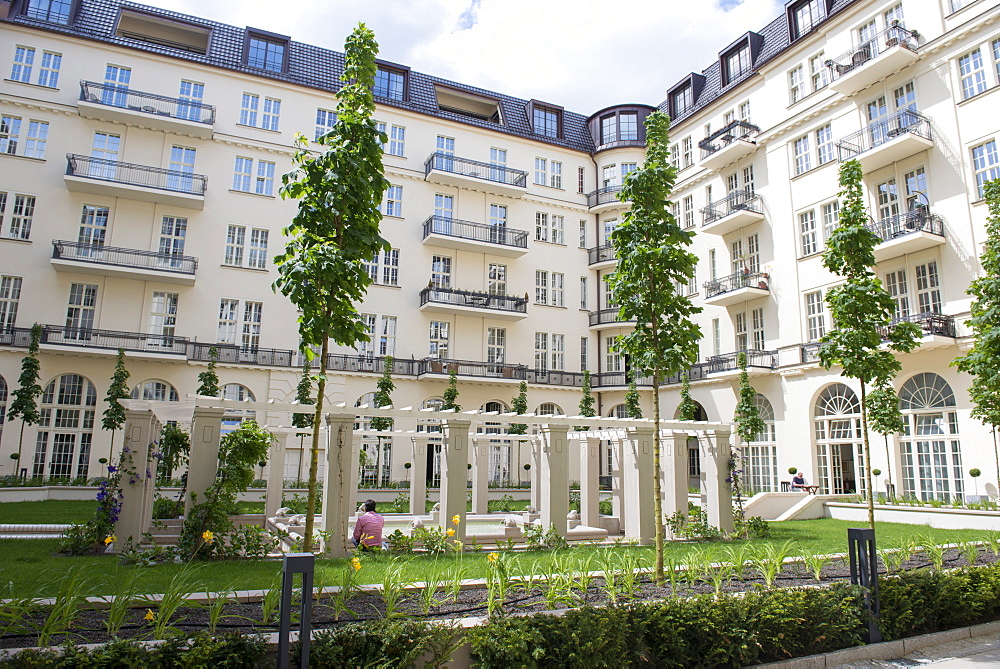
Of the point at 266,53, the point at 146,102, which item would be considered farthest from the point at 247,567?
the point at 266,53

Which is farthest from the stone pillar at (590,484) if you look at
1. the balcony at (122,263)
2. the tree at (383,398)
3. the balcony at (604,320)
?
the balcony at (604,320)

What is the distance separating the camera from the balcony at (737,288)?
31.3 metres

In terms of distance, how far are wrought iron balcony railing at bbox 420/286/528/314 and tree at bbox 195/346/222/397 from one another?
11003 millimetres

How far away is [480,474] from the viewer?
22.6 meters

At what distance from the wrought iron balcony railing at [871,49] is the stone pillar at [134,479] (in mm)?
28146

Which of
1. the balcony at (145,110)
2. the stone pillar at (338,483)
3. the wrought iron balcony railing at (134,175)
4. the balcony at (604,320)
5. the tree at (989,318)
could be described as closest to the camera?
the stone pillar at (338,483)

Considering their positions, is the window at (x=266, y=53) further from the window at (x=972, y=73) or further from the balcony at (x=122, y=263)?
the window at (x=972, y=73)

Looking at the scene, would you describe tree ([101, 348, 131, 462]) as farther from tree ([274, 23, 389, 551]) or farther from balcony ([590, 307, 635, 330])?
balcony ([590, 307, 635, 330])

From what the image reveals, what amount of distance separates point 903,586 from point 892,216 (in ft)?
68.9

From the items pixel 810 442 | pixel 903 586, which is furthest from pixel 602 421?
pixel 810 442

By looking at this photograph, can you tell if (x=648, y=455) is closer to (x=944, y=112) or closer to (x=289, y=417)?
(x=944, y=112)

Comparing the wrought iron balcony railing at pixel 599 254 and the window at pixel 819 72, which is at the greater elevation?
the window at pixel 819 72

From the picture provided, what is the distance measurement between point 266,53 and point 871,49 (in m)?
29.5

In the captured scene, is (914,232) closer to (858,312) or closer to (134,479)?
(858,312)
